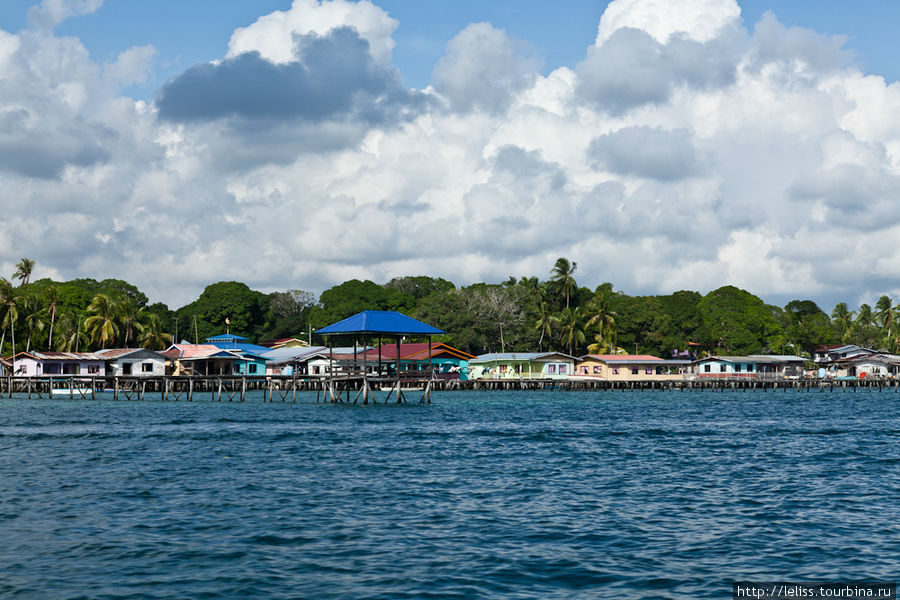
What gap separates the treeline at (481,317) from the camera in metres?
102

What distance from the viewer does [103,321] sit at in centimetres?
9931

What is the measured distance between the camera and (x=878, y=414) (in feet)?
183

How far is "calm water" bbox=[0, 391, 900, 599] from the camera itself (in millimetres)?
13680

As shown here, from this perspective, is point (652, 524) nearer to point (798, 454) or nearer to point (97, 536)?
point (97, 536)

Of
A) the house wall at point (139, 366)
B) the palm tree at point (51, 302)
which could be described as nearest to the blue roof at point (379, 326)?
the house wall at point (139, 366)

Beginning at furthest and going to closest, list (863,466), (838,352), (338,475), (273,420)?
(838,352), (273,420), (863,466), (338,475)

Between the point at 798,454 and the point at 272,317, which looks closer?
the point at 798,454

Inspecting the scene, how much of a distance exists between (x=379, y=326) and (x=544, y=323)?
2206 inches

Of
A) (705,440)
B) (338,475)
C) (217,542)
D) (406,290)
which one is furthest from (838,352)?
(217,542)

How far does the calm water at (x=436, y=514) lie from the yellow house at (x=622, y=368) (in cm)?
6580

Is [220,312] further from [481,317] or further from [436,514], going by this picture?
[436,514]

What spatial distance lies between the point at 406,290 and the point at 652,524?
12730 cm

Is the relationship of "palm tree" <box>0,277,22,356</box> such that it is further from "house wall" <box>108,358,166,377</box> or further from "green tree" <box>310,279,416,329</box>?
"green tree" <box>310,279,416,329</box>

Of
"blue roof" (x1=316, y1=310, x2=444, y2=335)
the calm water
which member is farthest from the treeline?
the calm water
